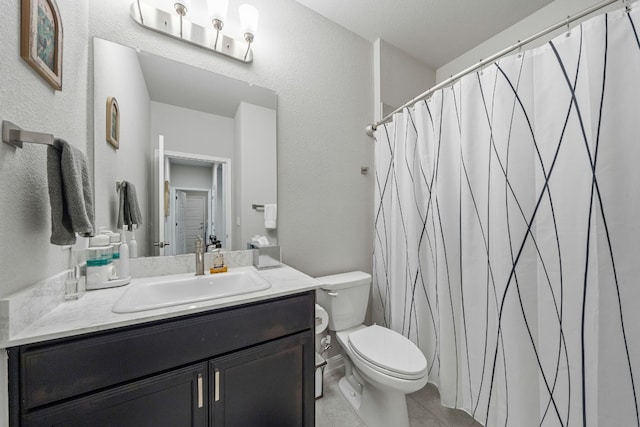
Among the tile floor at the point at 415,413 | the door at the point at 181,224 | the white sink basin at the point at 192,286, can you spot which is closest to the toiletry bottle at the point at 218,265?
the white sink basin at the point at 192,286

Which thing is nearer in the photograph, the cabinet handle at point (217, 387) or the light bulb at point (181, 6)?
the cabinet handle at point (217, 387)

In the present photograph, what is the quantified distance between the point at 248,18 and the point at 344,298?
5.70ft

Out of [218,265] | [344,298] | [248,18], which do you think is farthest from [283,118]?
[344,298]

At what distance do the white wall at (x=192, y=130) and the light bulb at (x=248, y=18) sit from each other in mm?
490

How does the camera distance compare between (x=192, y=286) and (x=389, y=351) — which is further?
(x=389, y=351)

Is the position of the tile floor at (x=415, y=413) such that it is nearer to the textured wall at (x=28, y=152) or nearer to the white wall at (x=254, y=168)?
the white wall at (x=254, y=168)

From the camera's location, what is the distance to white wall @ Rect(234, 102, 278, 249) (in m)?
1.42

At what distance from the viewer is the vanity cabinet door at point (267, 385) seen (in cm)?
89

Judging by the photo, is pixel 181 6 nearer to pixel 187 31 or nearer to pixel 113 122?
pixel 187 31

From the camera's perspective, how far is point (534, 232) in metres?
1.00

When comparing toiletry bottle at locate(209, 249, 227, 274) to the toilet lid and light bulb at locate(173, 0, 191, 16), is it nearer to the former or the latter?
the toilet lid

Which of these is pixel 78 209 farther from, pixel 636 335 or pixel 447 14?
pixel 447 14

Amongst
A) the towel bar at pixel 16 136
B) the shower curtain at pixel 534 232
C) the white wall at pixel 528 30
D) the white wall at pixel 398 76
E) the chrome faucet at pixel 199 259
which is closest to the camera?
the towel bar at pixel 16 136

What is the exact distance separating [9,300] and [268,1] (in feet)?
6.02
